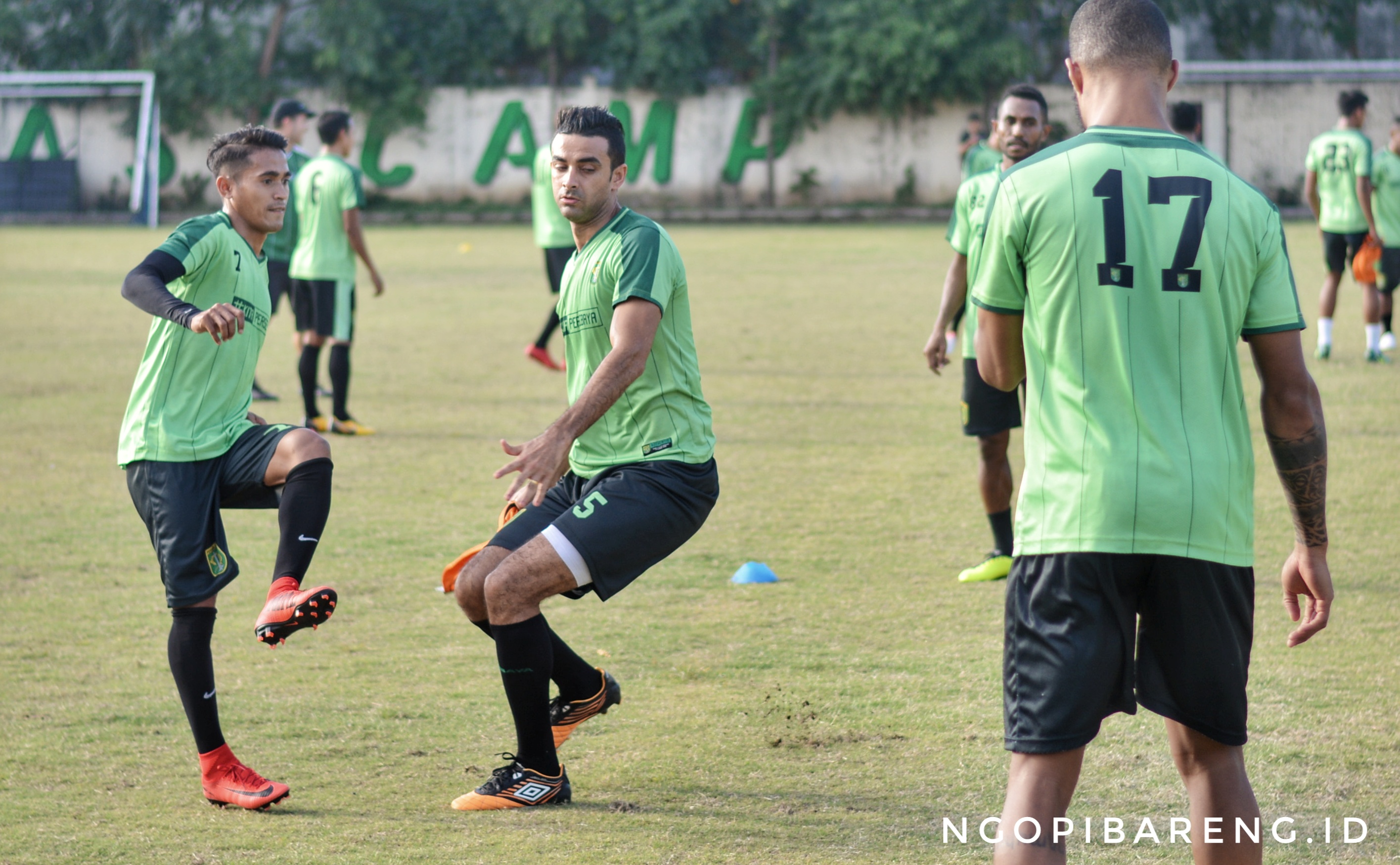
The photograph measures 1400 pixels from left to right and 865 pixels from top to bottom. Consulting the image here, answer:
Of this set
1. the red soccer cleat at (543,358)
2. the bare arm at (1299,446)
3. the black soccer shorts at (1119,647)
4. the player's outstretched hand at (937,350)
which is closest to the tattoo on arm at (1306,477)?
the bare arm at (1299,446)

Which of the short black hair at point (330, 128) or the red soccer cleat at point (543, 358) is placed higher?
the short black hair at point (330, 128)

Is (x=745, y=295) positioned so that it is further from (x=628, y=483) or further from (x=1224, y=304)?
(x=1224, y=304)

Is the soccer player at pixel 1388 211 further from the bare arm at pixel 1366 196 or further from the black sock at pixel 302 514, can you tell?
the black sock at pixel 302 514

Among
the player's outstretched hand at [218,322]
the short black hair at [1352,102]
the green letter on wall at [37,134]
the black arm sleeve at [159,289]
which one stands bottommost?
the player's outstretched hand at [218,322]

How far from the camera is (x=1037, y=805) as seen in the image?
9.00ft

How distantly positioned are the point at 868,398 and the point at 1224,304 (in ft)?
27.9

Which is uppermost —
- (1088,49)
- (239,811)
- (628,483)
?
(1088,49)

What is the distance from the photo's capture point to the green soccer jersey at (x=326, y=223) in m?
10.1

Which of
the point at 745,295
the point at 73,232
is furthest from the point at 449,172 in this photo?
the point at 745,295

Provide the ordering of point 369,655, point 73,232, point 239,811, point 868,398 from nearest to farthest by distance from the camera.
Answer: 1. point 239,811
2. point 369,655
3. point 868,398
4. point 73,232

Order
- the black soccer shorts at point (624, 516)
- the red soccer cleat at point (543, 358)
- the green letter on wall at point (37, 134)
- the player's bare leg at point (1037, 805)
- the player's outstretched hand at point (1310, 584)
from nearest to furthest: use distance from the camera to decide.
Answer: the player's bare leg at point (1037, 805), the player's outstretched hand at point (1310, 584), the black soccer shorts at point (624, 516), the red soccer cleat at point (543, 358), the green letter on wall at point (37, 134)

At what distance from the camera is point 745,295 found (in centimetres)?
1809

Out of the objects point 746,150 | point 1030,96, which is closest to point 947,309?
point 1030,96

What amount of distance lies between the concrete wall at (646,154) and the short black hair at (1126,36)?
32.4 m
